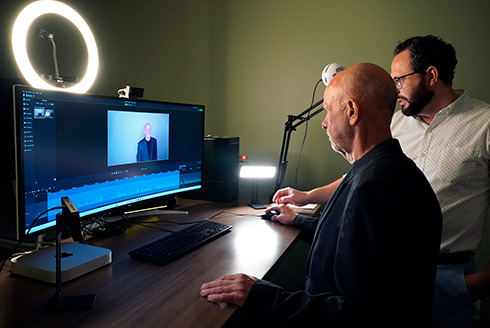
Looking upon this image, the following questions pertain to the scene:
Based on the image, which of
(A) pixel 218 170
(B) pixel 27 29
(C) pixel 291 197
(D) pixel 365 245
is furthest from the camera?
(A) pixel 218 170

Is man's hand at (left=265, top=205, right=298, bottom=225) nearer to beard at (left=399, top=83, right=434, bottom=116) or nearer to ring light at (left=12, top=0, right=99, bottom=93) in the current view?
beard at (left=399, top=83, right=434, bottom=116)

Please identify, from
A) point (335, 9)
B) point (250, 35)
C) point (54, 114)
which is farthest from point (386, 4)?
point (54, 114)

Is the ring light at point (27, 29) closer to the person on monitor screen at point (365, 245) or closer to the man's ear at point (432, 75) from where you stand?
the person on monitor screen at point (365, 245)

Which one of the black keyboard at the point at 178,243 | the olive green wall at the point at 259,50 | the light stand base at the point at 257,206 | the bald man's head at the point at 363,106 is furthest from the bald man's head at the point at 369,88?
the olive green wall at the point at 259,50

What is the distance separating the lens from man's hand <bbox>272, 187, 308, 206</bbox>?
181 cm

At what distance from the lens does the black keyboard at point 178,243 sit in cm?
111

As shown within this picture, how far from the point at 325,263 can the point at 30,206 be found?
82cm

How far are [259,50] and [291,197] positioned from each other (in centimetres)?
103

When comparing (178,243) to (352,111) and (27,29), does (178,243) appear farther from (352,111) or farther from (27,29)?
(27,29)

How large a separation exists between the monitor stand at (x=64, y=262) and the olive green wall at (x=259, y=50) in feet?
4.51

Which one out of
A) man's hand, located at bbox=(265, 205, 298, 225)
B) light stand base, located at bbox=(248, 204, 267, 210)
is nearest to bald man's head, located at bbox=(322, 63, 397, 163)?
man's hand, located at bbox=(265, 205, 298, 225)

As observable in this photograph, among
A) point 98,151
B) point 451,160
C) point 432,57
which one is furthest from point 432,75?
point 98,151

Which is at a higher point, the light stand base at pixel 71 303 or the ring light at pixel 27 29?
Answer: the ring light at pixel 27 29

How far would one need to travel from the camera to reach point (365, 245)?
2.60ft
